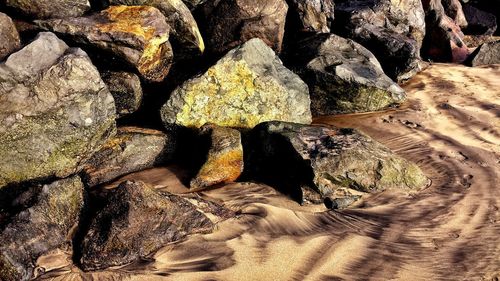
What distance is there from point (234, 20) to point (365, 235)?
3.89m

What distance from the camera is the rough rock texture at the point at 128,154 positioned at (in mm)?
5484

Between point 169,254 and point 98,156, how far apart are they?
1869 millimetres

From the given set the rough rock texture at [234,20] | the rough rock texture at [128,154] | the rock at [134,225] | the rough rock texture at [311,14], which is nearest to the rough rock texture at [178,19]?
the rough rock texture at [234,20]

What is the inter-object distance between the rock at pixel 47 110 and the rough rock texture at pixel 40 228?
1.84 ft

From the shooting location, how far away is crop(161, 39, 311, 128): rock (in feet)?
19.9

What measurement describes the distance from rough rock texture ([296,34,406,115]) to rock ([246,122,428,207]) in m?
1.55

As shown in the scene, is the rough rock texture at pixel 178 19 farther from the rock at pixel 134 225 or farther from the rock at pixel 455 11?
the rock at pixel 455 11

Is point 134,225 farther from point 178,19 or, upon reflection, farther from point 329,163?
point 178,19

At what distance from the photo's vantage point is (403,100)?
747 centimetres

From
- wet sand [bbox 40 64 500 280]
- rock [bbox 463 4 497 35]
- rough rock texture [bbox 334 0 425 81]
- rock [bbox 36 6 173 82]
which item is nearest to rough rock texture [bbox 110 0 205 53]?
rock [bbox 36 6 173 82]

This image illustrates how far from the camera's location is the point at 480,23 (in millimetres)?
12258

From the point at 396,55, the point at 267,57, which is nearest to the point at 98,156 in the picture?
the point at 267,57

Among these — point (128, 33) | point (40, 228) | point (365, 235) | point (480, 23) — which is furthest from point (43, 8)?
point (480, 23)

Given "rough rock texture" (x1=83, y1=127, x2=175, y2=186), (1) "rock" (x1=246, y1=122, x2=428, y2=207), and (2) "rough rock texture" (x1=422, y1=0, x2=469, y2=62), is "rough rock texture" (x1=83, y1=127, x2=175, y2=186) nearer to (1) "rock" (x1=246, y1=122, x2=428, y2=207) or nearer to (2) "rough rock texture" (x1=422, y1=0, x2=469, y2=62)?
(1) "rock" (x1=246, y1=122, x2=428, y2=207)
